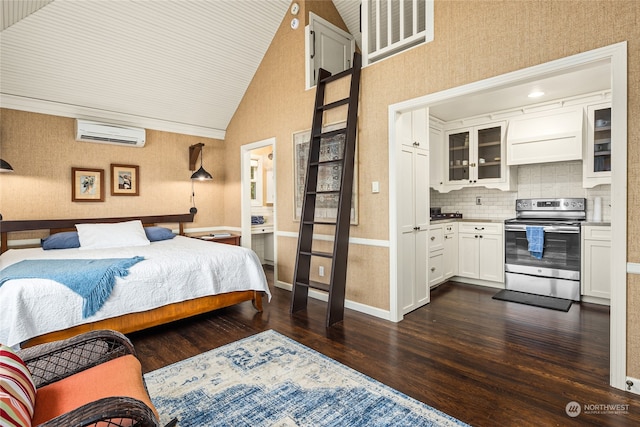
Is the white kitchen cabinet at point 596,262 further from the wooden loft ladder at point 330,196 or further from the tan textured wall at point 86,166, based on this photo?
the tan textured wall at point 86,166

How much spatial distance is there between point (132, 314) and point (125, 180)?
2539mm

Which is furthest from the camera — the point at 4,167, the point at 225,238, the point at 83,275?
the point at 225,238

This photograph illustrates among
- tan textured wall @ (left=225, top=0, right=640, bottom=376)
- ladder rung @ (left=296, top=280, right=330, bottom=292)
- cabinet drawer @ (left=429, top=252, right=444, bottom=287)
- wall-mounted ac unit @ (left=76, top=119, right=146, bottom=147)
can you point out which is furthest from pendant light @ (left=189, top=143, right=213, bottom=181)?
cabinet drawer @ (left=429, top=252, right=444, bottom=287)

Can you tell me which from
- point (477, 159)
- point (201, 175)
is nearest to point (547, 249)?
point (477, 159)

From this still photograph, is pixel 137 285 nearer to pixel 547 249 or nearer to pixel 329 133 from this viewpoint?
pixel 329 133

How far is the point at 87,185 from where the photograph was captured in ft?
14.3

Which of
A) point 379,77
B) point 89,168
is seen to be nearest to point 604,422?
point 379,77

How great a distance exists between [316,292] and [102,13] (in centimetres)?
370

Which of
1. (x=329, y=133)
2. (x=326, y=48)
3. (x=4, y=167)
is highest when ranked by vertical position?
(x=326, y=48)

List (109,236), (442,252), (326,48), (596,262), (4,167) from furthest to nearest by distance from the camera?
(442,252), (326,48), (109,236), (596,262), (4,167)

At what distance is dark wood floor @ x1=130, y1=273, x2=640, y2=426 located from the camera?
1.94m

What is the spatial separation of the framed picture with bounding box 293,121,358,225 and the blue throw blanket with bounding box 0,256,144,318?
1935mm

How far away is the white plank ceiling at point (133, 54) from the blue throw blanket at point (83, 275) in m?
2.23

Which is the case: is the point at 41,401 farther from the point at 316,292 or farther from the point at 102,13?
the point at 102,13
